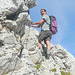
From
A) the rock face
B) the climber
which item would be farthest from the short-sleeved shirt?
the rock face

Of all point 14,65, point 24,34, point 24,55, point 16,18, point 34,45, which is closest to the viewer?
point 14,65

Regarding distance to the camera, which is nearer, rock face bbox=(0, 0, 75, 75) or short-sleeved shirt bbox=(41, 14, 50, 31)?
rock face bbox=(0, 0, 75, 75)

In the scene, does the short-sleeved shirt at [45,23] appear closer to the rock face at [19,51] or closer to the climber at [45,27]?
the climber at [45,27]

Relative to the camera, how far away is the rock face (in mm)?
9281

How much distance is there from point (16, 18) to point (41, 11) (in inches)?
110

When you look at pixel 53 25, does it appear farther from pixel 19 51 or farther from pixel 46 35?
pixel 19 51

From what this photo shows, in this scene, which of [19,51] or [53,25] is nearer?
[19,51]

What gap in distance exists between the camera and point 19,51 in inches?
430

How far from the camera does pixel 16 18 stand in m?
14.1

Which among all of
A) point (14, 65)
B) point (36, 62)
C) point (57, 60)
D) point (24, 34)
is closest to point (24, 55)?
point (36, 62)

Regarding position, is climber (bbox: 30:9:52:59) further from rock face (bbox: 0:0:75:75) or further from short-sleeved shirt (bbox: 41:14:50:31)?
rock face (bbox: 0:0:75:75)

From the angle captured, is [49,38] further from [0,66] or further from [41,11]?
[0,66]

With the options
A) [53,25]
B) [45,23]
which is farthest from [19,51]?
[53,25]

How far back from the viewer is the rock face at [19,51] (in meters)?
9.28
